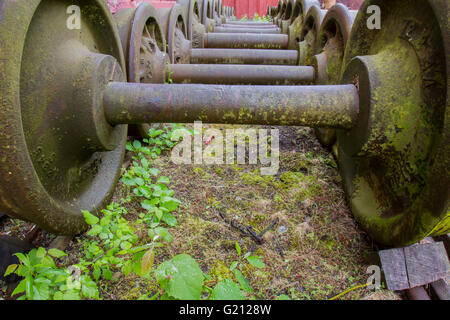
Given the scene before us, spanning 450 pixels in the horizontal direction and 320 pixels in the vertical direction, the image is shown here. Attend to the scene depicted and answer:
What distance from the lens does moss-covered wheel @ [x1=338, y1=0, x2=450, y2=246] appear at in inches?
46.3

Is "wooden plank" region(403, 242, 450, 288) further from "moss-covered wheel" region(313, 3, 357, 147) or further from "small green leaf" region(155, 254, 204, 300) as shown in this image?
"moss-covered wheel" region(313, 3, 357, 147)

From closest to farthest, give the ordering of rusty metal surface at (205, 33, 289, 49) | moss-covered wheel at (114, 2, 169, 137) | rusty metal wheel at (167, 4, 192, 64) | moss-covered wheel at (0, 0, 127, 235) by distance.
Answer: moss-covered wheel at (0, 0, 127, 235)
moss-covered wheel at (114, 2, 169, 137)
rusty metal wheel at (167, 4, 192, 64)
rusty metal surface at (205, 33, 289, 49)

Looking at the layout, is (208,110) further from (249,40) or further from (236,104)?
(249,40)

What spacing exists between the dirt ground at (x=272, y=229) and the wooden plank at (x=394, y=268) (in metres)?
0.06

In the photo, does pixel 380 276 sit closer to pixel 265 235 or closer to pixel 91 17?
pixel 265 235

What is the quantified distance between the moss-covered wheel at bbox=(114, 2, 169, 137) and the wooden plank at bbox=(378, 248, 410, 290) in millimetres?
1898

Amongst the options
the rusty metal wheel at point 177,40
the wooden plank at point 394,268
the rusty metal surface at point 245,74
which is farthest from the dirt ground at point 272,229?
the rusty metal wheel at point 177,40

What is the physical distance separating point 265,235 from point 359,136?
761 mm

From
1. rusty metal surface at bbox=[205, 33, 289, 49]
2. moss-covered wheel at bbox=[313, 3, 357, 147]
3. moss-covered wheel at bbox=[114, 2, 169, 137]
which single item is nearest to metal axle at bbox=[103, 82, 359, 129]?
moss-covered wheel at bbox=[114, 2, 169, 137]

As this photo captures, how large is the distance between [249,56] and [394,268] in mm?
2993

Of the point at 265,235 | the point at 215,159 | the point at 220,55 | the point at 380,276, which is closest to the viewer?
the point at 380,276

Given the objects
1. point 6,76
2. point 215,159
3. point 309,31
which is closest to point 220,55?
point 309,31

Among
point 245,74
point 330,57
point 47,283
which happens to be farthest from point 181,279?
point 330,57

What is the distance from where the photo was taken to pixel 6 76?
1.03m
